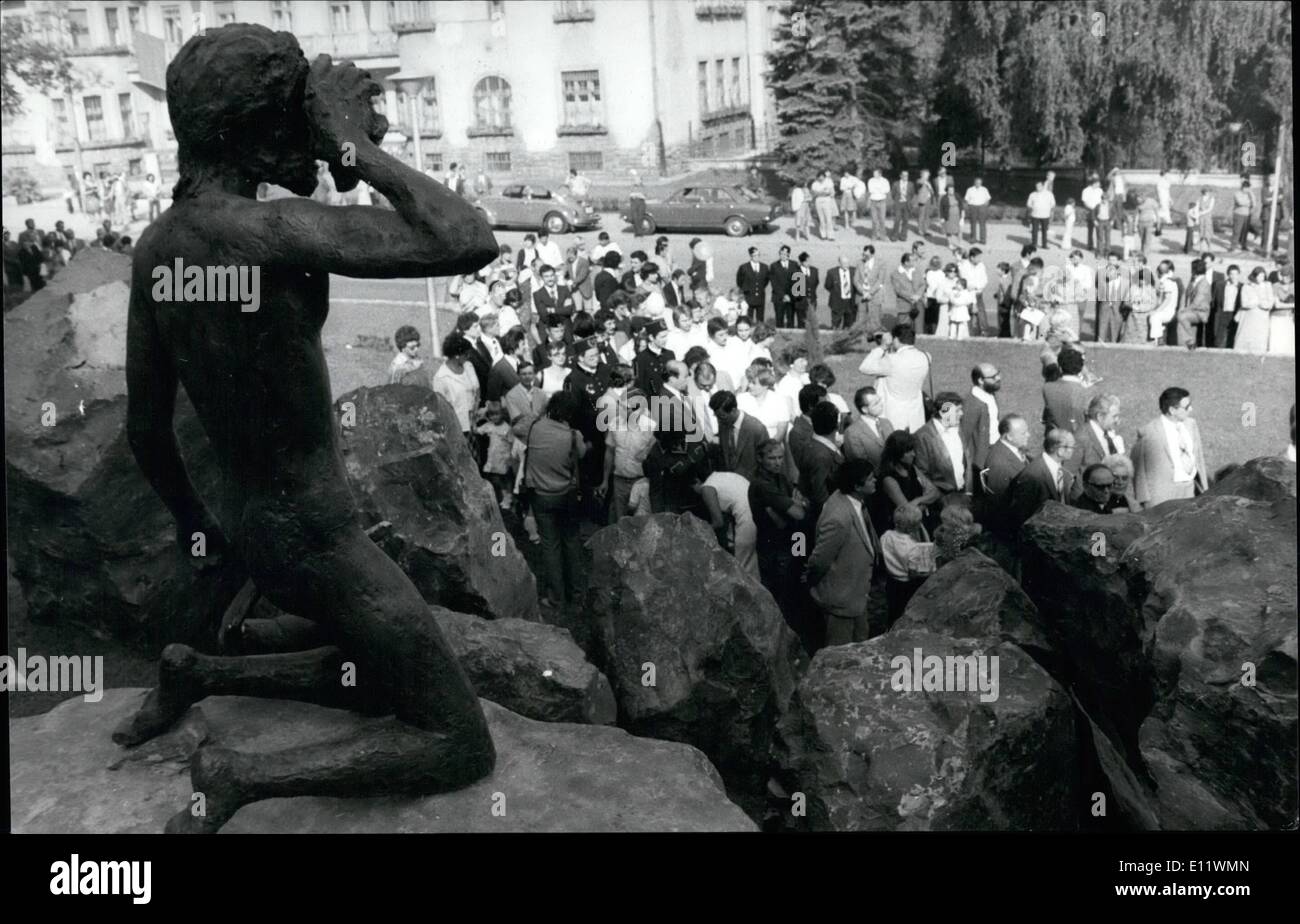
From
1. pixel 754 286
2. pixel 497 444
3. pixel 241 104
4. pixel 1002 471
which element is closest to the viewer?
pixel 241 104

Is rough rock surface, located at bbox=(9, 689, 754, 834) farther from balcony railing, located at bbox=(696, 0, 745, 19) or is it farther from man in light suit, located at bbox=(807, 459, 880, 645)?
balcony railing, located at bbox=(696, 0, 745, 19)

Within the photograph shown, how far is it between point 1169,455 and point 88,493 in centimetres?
636

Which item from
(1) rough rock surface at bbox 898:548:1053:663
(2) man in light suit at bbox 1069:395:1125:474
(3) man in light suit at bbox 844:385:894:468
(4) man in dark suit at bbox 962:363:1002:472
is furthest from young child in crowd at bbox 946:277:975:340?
(1) rough rock surface at bbox 898:548:1053:663

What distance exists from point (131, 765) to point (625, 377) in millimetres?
4850

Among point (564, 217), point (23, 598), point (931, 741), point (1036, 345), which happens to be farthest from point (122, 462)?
point (564, 217)

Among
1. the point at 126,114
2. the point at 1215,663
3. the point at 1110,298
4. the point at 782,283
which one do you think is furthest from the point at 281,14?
the point at 1215,663

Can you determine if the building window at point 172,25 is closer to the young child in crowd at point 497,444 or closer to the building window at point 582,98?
the building window at point 582,98

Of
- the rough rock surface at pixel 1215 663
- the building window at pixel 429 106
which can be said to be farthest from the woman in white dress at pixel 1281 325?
the building window at pixel 429 106

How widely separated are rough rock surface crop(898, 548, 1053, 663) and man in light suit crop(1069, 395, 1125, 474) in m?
2.08

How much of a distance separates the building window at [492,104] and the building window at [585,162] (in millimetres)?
1416

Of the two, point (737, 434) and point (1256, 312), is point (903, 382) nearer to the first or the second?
point (737, 434)

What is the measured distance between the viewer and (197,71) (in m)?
3.92

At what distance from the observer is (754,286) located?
16234 mm

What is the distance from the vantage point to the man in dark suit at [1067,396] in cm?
901
